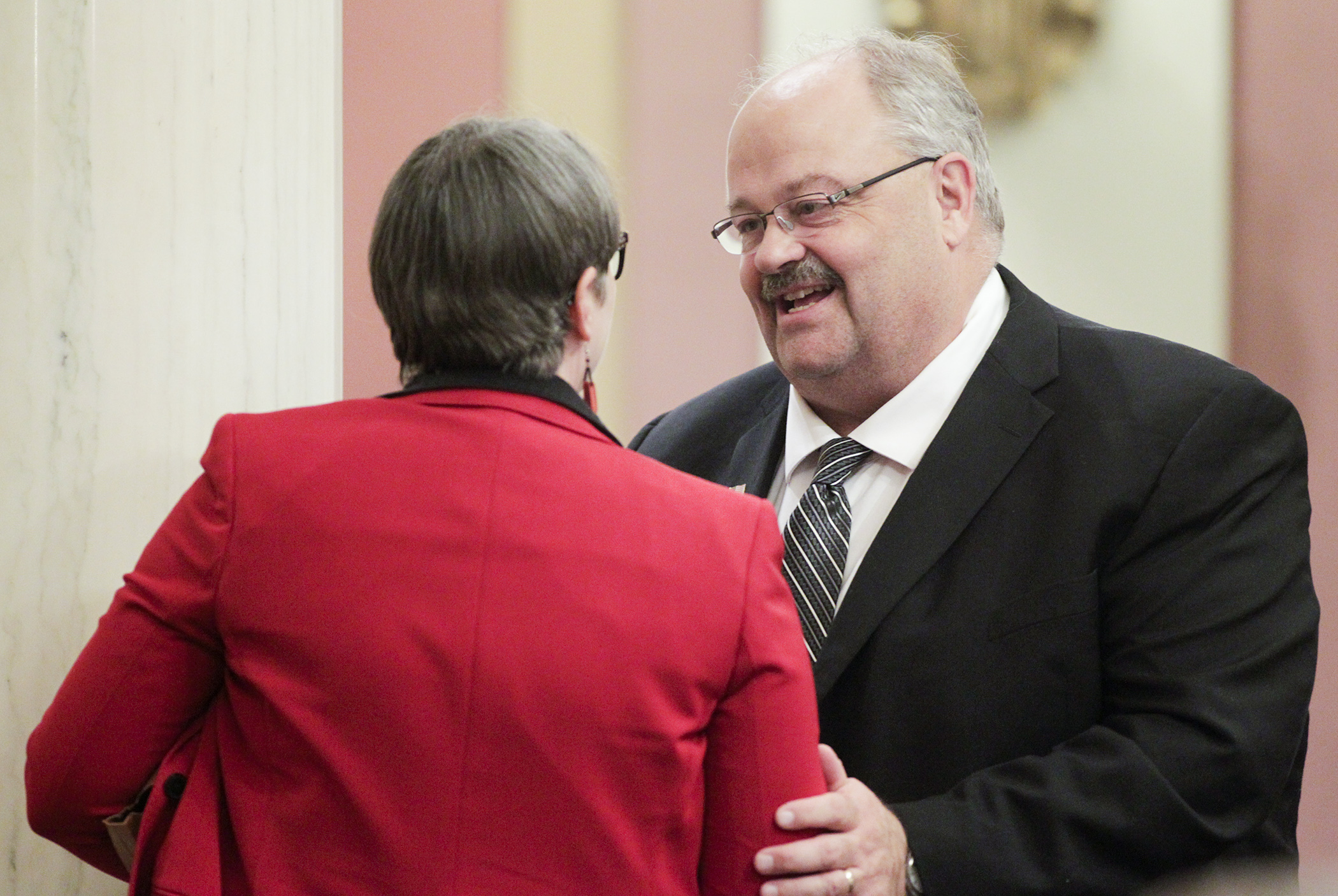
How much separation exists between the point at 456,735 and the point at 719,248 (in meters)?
2.44

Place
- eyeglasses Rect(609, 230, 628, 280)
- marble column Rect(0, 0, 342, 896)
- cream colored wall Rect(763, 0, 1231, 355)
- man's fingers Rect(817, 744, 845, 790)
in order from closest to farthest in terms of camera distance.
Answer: eyeglasses Rect(609, 230, 628, 280)
man's fingers Rect(817, 744, 845, 790)
marble column Rect(0, 0, 342, 896)
cream colored wall Rect(763, 0, 1231, 355)

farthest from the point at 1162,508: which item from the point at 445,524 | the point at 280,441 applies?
the point at 280,441

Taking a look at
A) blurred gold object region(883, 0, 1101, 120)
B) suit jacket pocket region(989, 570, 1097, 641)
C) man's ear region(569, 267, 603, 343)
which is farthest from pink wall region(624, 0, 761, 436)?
man's ear region(569, 267, 603, 343)

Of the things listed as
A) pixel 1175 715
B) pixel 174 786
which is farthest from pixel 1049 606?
pixel 174 786

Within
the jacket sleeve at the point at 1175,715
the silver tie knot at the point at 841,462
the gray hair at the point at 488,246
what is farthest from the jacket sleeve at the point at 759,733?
the silver tie knot at the point at 841,462

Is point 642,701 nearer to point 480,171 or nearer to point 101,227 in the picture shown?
point 480,171

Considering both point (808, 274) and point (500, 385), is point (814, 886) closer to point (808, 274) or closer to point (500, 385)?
point (500, 385)

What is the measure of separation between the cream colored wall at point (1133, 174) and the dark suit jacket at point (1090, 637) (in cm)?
146

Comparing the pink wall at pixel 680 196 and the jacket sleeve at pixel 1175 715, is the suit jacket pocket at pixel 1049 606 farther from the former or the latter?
the pink wall at pixel 680 196

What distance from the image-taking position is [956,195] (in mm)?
2152

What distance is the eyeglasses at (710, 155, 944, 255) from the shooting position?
2070mm

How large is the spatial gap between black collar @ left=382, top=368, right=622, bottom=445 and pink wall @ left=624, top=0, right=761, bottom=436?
2100mm

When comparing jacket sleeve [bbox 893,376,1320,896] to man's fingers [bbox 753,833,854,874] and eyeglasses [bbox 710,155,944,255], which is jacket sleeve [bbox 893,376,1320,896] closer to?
man's fingers [bbox 753,833,854,874]

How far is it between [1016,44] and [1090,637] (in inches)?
80.1
